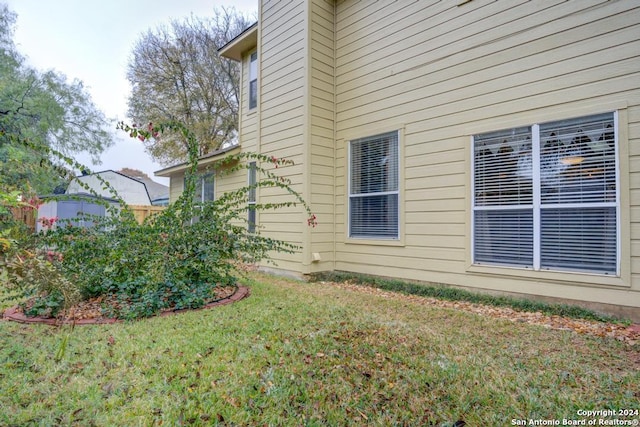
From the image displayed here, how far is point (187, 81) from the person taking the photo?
58.4 ft

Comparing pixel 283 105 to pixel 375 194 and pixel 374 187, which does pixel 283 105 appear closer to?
pixel 374 187

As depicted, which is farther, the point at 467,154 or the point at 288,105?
the point at 288,105

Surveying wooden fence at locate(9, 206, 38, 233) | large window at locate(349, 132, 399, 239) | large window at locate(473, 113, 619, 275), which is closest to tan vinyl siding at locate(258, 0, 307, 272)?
large window at locate(349, 132, 399, 239)

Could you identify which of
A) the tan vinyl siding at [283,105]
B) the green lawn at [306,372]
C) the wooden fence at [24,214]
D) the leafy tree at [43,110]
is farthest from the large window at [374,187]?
the leafy tree at [43,110]

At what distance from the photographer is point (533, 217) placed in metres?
4.19

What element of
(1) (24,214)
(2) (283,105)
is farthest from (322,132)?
(1) (24,214)

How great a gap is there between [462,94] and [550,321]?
3102 mm

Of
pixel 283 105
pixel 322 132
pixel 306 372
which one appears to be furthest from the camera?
pixel 283 105

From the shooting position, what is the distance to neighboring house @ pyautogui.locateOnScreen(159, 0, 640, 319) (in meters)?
3.77

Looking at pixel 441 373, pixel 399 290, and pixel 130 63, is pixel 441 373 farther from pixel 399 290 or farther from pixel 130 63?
pixel 130 63

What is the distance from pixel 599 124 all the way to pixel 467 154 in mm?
1422

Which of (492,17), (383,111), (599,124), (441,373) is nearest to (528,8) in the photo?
(492,17)

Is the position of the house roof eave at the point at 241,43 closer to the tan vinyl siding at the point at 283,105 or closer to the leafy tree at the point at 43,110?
the tan vinyl siding at the point at 283,105

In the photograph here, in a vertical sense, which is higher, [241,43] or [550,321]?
[241,43]
